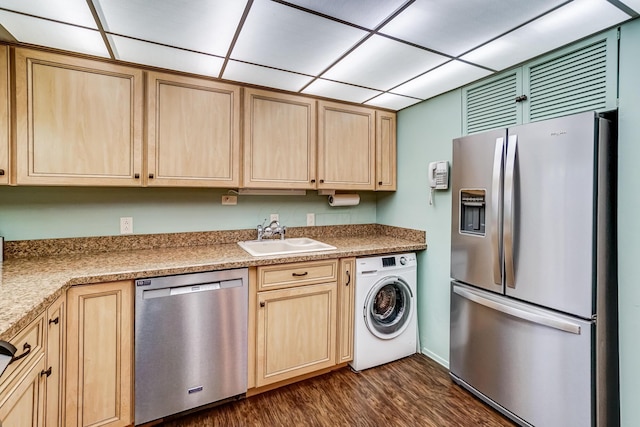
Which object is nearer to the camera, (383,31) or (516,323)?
Result: (383,31)

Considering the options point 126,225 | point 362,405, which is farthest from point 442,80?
point 126,225

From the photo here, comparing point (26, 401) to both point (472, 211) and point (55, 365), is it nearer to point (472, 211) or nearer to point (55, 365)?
point (55, 365)

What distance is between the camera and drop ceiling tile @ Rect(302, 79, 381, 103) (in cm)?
233

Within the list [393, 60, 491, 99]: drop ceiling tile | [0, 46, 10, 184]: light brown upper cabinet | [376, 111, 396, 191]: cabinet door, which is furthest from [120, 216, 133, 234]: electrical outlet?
[393, 60, 491, 99]: drop ceiling tile

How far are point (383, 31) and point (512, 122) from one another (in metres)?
1.08

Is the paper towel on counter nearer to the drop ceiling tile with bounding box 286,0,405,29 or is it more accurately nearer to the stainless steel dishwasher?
the stainless steel dishwasher

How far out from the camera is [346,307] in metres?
2.36

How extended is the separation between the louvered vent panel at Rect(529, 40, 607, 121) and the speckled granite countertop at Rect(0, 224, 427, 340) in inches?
50.9

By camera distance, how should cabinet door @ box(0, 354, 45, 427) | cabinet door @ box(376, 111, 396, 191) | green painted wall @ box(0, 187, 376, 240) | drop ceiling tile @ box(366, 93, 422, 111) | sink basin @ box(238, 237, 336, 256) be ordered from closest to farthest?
cabinet door @ box(0, 354, 45, 427) → green painted wall @ box(0, 187, 376, 240) → sink basin @ box(238, 237, 336, 256) → drop ceiling tile @ box(366, 93, 422, 111) → cabinet door @ box(376, 111, 396, 191)

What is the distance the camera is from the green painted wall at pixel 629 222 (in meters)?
1.48

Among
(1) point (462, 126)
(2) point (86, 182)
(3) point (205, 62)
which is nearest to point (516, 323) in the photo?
(1) point (462, 126)

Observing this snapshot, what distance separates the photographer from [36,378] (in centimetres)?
124

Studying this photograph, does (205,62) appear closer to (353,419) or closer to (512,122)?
(512,122)

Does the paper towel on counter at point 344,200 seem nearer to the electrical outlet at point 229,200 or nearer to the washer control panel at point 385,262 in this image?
the washer control panel at point 385,262
